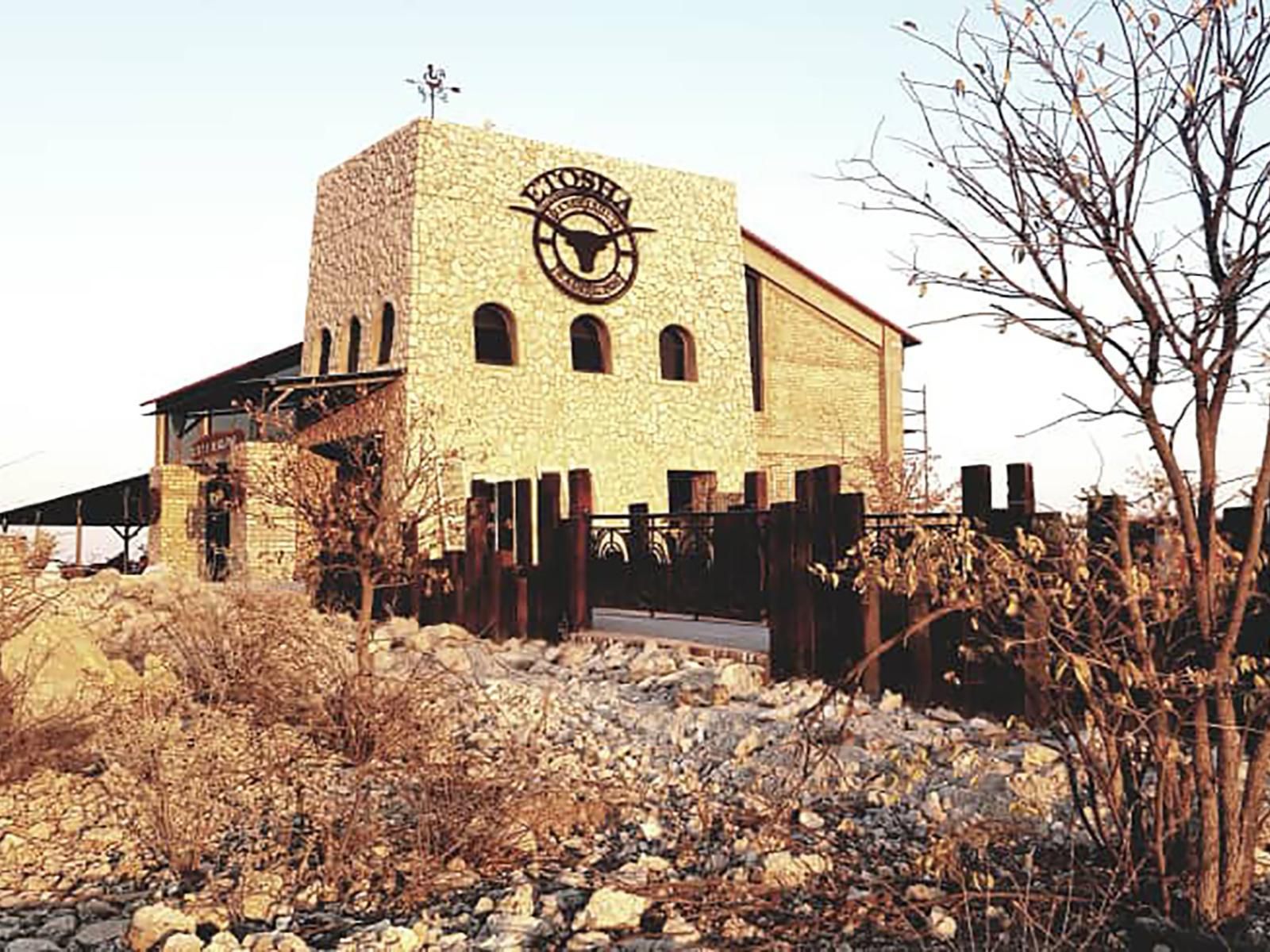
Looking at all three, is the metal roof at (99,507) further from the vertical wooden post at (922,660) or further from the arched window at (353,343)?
the vertical wooden post at (922,660)

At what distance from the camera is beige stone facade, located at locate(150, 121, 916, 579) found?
17969mm

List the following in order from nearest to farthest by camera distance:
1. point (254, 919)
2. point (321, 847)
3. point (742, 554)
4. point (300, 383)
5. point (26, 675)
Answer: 1. point (254, 919)
2. point (321, 847)
3. point (26, 675)
4. point (742, 554)
5. point (300, 383)

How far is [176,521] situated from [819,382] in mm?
12540

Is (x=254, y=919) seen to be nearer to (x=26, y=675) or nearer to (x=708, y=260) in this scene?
(x=26, y=675)

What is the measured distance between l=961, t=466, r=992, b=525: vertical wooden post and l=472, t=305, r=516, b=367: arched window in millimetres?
12613

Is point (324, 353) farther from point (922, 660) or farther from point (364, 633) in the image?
point (922, 660)

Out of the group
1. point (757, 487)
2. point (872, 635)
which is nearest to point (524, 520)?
point (757, 487)

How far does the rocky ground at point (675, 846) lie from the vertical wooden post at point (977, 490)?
1.21 metres

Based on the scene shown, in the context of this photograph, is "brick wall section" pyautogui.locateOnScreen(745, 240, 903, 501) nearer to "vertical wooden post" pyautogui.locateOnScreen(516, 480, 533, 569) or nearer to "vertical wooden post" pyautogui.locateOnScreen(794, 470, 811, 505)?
"vertical wooden post" pyautogui.locateOnScreen(516, 480, 533, 569)

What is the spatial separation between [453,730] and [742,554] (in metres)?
3.87

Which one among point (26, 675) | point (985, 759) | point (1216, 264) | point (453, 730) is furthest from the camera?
point (453, 730)

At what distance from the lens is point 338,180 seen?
20469mm

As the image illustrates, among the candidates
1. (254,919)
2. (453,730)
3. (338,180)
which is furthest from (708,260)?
(254,919)

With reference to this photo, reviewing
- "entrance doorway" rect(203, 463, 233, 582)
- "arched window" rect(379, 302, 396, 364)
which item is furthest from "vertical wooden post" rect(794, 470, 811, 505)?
"entrance doorway" rect(203, 463, 233, 582)
